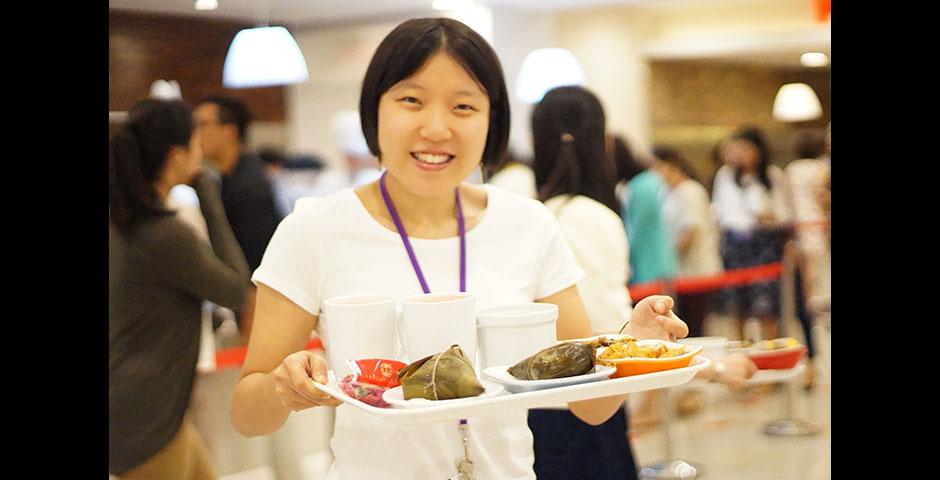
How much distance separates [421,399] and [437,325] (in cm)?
12

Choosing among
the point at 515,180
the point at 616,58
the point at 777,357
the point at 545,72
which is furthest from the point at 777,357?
the point at 616,58

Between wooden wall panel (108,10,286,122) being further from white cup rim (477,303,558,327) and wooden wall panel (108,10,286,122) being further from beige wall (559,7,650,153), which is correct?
beige wall (559,7,650,153)

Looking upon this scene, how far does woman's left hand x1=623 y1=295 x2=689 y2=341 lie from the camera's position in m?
1.32

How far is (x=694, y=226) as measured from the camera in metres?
5.48

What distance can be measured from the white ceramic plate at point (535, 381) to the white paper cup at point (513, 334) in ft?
0.09

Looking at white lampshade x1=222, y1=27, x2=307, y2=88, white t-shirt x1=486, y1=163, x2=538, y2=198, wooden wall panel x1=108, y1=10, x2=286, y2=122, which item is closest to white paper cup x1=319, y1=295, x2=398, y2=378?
wooden wall panel x1=108, y1=10, x2=286, y2=122

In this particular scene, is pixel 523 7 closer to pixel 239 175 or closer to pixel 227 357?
pixel 239 175

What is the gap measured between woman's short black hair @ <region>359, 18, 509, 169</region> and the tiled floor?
8.74ft

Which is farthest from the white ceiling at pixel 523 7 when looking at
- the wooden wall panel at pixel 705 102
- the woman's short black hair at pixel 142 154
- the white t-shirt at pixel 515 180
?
the white t-shirt at pixel 515 180

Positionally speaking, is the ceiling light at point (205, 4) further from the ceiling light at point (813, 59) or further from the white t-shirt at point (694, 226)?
the ceiling light at point (813, 59)

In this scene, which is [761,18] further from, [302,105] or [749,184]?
[302,105]

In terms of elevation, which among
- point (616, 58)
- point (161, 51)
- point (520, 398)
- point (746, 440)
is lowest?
point (746, 440)

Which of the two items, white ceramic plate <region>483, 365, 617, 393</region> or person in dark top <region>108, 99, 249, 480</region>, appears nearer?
white ceramic plate <region>483, 365, 617, 393</region>
